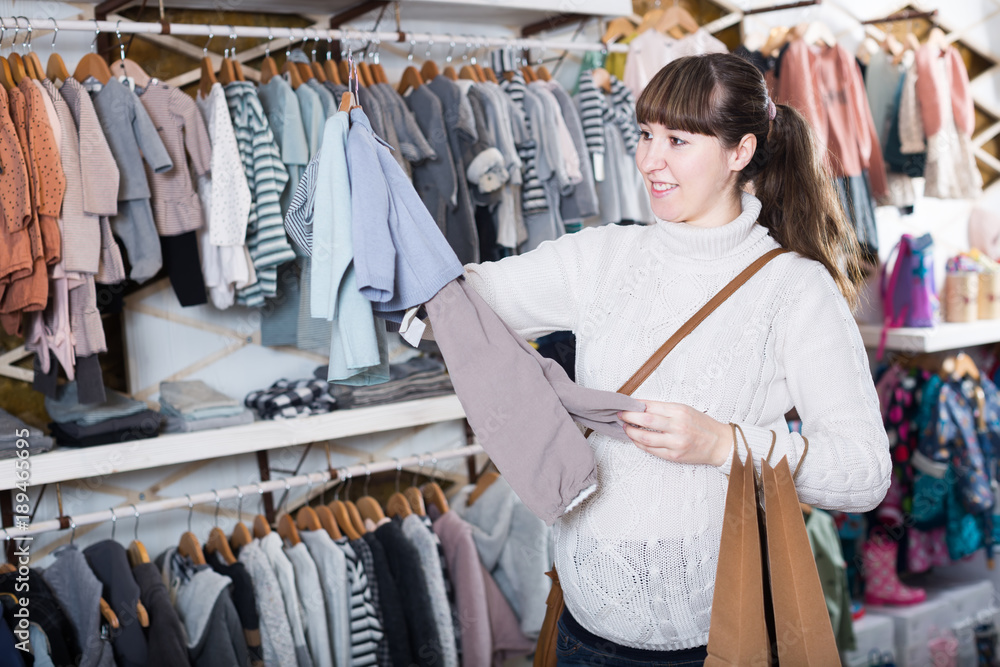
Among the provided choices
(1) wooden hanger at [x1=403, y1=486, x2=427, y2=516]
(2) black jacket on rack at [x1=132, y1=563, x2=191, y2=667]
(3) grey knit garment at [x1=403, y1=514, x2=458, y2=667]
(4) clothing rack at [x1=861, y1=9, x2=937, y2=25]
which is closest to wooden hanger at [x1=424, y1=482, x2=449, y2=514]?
(1) wooden hanger at [x1=403, y1=486, x2=427, y2=516]

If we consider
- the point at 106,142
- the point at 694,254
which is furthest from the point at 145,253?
the point at 694,254

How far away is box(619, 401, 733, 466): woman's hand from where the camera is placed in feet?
4.14

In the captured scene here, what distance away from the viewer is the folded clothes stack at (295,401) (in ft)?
8.26

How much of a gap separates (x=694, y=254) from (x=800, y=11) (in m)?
2.80

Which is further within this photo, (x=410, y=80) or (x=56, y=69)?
(x=410, y=80)

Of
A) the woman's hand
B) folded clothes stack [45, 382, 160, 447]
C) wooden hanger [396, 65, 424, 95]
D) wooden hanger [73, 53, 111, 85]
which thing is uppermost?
wooden hanger [73, 53, 111, 85]

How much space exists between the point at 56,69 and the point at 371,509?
Result: 57.2 inches

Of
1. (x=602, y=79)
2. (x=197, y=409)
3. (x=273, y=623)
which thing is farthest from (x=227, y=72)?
(x=273, y=623)

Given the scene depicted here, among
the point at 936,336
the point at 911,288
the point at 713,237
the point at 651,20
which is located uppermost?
the point at 651,20

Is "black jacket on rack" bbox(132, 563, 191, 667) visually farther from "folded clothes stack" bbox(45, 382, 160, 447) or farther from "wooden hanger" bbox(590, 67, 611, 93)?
"wooden hanger" bbox(590, 67, 611, 93)

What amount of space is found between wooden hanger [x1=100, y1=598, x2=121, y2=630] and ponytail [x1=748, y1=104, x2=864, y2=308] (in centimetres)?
173

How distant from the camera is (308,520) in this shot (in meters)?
2.48

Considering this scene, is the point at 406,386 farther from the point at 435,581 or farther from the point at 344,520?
the point at 435,581

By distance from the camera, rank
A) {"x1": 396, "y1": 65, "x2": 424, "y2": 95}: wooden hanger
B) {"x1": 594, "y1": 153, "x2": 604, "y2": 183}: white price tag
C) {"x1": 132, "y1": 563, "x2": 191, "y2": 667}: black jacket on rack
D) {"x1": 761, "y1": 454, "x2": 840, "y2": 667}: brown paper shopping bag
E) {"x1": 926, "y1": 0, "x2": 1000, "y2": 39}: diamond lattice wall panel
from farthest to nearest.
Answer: {"x1": 926, "y1": 0, "x2": 1000, "y2": 39}: diamond lattice wall panel
{"x1": 594, "y1": 153, "x2": 604, "y2": 183}: white price tag
{"x1": 396, "y1": 65, "x2": 424, "y2": 95}: wooden hanger
{"x1": 132, "y1": 563, "x2": 191, "y2": 667}: black jacket on rack
{"x1": 761, "y1": 454, "x2": 840, "y2": 667}: brown paper shopping bag
